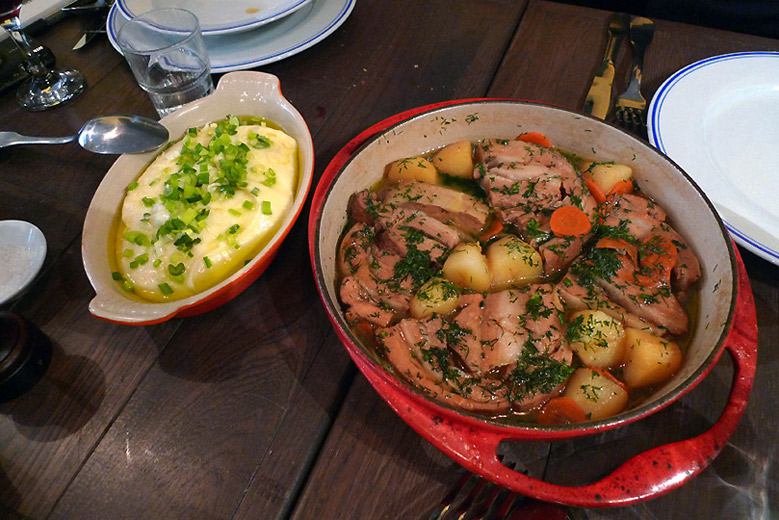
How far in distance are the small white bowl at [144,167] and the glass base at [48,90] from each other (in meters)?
0.82

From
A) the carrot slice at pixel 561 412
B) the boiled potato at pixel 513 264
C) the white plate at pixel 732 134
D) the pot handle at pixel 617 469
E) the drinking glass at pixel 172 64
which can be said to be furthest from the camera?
the drinking glass at pixel 172 64

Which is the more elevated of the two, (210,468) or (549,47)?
(549,47)

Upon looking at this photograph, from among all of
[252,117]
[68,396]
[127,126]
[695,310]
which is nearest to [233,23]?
[252,117]

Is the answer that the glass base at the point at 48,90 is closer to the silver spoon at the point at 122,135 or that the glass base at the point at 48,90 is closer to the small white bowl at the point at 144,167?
the silver spoon at the point at 122,135

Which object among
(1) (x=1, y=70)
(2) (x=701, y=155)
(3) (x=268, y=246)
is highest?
(2) (x=701, y=155)

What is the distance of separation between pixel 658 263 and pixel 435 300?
0.66 m

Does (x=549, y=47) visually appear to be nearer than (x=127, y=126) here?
No

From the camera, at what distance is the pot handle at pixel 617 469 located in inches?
41.6

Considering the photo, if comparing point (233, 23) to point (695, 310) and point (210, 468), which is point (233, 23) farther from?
point (695, 310)

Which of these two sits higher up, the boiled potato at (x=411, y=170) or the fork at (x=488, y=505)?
the boiled potato at (x=411, y=170)

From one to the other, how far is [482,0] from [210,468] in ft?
8.10

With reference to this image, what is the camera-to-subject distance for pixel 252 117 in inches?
74.5

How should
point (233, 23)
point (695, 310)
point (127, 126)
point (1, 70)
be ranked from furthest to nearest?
point (1, 70)
point (233, 23)
point (127, 126)
point (695, 310)

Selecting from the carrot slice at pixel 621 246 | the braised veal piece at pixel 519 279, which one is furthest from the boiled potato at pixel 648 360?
the carrot slice at pixel 621 246
